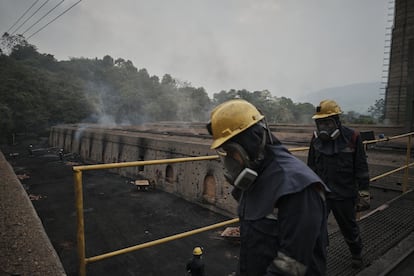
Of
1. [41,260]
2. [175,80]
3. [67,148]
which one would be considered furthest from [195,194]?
[175,80]

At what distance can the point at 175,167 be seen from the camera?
1171cm

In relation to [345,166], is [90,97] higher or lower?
higher

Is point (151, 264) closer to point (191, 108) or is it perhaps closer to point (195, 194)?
point (195, 194)

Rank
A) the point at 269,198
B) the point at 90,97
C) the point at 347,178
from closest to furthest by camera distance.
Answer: the point at 269,198, the point at 347,178, the point at 90,97

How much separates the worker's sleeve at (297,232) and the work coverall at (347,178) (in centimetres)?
181

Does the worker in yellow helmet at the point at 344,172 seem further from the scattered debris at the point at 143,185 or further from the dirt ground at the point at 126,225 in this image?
the scattered debris at the point at 143,185

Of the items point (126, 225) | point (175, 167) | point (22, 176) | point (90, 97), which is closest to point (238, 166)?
point (126, 225)

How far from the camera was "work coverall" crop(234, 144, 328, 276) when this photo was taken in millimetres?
1066

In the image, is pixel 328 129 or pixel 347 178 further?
pixel 328 129

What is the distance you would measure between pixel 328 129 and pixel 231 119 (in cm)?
196

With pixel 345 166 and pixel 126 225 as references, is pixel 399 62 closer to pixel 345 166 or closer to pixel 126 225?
pixel 345 166

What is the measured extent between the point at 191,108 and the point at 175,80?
22155 mm

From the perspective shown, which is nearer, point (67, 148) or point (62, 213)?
point (62, 213)

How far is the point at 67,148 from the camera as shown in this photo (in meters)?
27.0
